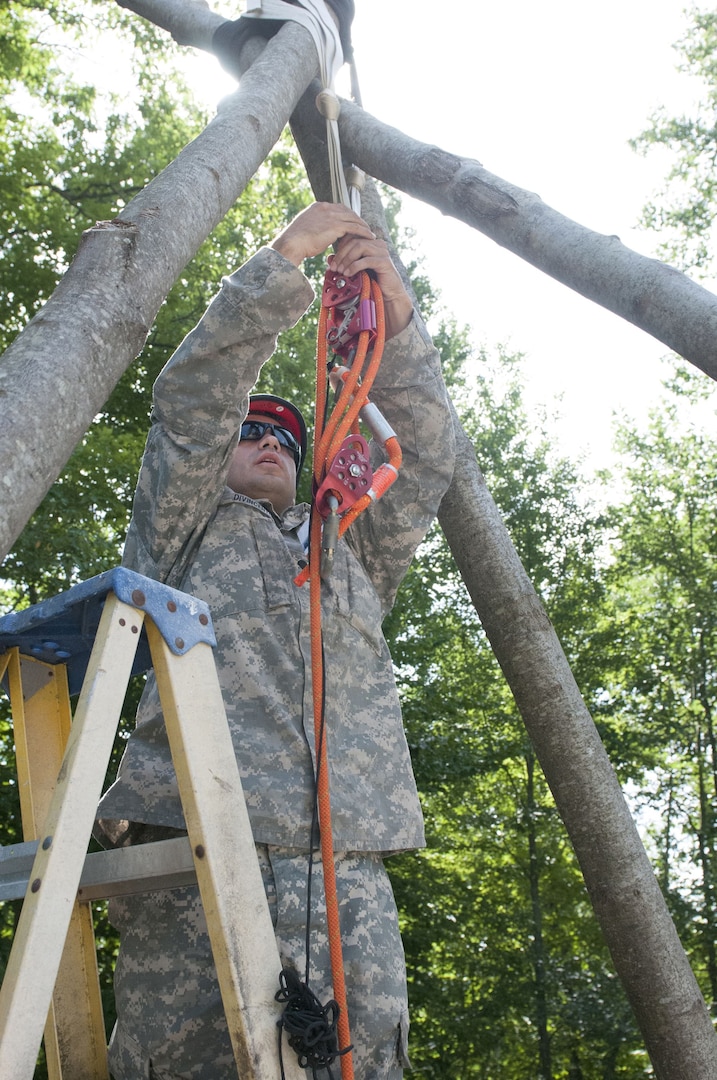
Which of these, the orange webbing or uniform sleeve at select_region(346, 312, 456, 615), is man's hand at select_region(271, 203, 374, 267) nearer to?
the orange webbing

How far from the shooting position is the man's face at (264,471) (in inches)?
108

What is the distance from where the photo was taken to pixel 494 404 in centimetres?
1634

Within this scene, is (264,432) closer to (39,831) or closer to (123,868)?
(39,831)

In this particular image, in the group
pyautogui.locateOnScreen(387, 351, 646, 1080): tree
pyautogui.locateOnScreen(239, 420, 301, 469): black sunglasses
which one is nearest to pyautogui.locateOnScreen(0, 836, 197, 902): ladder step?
pyautogui.locateOnScreen(239, 420, 301, 469): black sunglasses

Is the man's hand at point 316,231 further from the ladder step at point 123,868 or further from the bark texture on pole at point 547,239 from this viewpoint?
the ladder step at point 123,868

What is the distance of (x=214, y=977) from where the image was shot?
1922 millimetres

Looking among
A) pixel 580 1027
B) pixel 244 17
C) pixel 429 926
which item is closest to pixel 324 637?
pixel 244 17

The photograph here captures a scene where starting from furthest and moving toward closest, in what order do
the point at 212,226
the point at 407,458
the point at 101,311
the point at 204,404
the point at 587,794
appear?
the point at 587,794, the point at 407,458, the point at 204,404, the point at 212,226, the point at 101,311

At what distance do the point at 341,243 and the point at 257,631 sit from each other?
1043 mm

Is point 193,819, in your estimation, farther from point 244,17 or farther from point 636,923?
point 244,17

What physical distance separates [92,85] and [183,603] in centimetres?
1135

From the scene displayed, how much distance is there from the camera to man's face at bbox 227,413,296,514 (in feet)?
8.98

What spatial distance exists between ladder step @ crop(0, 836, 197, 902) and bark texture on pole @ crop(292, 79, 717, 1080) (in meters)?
1.53

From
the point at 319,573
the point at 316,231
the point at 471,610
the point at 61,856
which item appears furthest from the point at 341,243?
the point at 471,610
